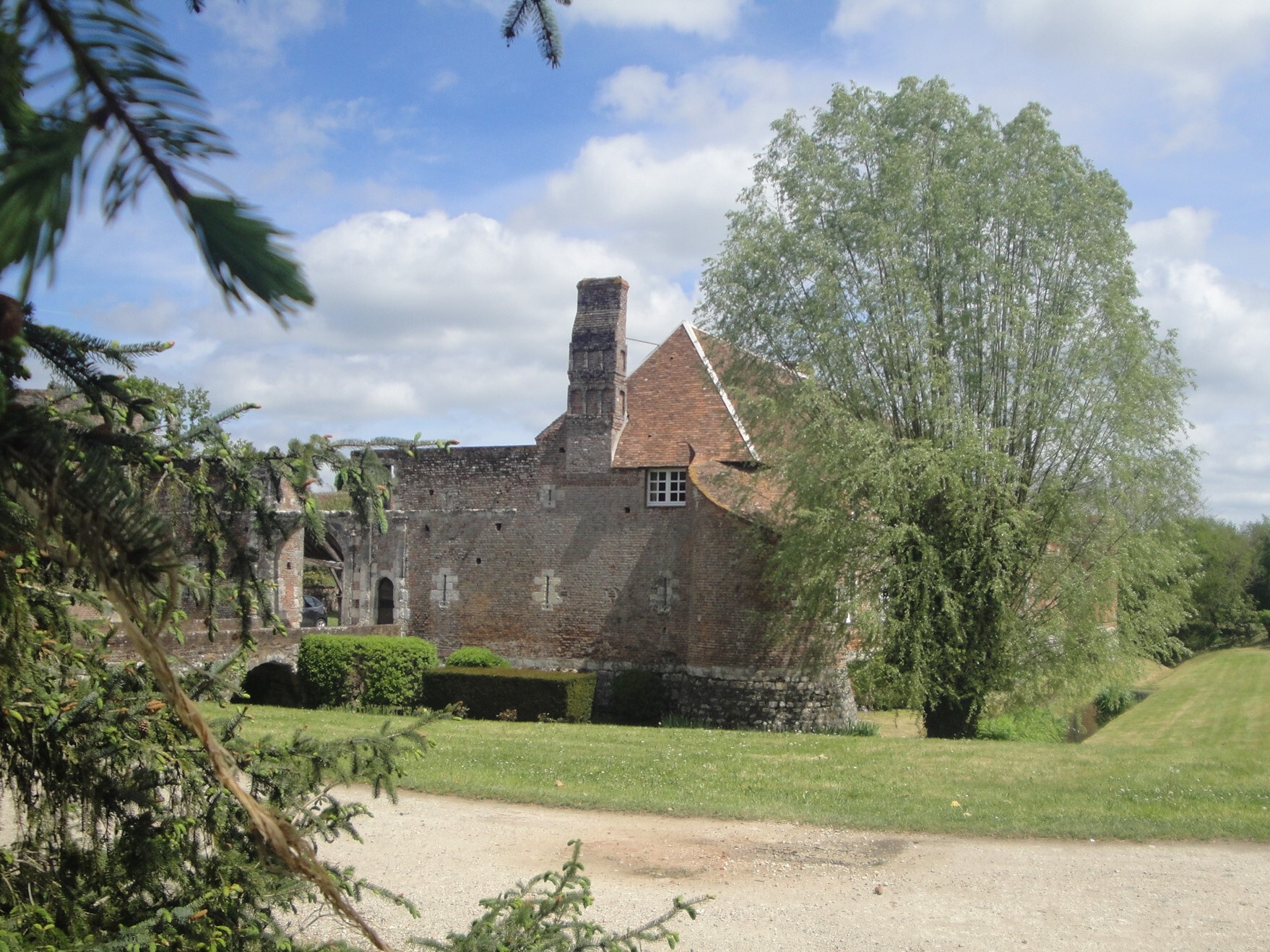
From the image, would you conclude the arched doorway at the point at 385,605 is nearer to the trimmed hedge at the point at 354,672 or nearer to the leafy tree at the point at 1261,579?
the trimmed hedge at the point at 354,672

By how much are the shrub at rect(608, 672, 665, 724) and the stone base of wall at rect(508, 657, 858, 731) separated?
1.05 meters

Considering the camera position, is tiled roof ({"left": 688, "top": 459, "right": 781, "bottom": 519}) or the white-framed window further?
the white-framed window

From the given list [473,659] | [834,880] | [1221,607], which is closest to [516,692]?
[473,659]

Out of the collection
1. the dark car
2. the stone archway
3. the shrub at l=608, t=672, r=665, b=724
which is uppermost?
the stone archway

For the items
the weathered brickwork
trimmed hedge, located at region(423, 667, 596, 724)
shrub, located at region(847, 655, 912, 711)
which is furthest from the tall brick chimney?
shrub, located at region(847, 655, 912, 711)

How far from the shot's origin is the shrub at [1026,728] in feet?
65.6

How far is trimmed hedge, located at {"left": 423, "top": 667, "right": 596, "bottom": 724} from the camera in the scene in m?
18.9

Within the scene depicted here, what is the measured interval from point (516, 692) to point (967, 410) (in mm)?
9576

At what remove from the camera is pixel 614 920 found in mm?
6234

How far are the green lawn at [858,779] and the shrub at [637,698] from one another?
3.70 meters

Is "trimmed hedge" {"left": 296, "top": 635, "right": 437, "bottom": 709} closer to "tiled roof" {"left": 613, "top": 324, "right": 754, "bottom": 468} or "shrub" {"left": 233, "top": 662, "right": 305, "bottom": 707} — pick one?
"shrub" {"left": 233, "top": 662, "right": 305, "bottom": 707}

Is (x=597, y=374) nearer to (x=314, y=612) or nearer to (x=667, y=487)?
(x=667, y=487)

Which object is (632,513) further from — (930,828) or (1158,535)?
(930,828)

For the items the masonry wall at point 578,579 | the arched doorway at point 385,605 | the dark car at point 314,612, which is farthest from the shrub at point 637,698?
the dark car at point 314,612
